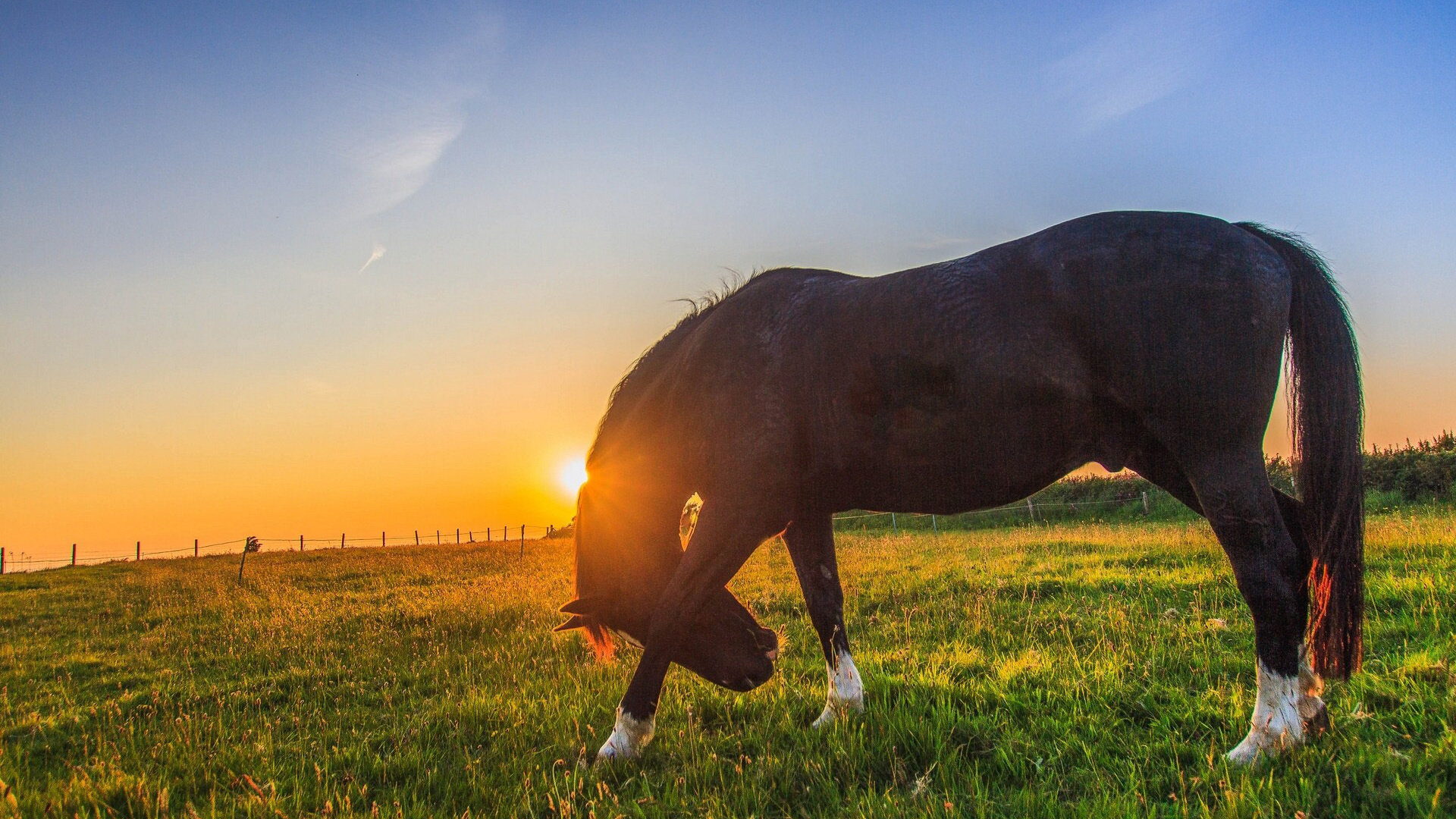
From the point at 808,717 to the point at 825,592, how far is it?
31.3 inches

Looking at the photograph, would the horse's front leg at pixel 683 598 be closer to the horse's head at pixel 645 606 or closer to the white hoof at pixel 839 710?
the horse's head at pixel 645 606

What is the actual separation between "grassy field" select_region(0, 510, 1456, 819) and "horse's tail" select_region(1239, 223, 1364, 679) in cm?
48

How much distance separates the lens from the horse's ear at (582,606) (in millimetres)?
4629

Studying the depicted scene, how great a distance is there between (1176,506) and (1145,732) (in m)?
24.4

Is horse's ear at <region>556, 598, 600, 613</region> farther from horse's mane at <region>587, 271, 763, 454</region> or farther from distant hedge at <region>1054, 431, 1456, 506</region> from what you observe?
distant hedge at <region>1054, 431, 1456, 506</region>

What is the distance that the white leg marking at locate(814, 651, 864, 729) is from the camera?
4.34 m

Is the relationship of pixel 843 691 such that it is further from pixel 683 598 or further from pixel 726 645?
pixel 683 598

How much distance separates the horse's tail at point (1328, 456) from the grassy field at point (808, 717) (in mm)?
476

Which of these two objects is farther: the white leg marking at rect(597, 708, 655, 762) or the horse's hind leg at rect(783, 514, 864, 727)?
the horse's hind leg at rect(783, 514, 864, 727)

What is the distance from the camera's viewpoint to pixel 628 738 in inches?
156

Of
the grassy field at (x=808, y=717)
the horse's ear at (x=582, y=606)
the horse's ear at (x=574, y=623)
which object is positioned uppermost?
the horse's ear at (x=582, y=606)

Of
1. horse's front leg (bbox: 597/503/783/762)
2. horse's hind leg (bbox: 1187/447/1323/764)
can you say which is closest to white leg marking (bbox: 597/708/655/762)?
horse's front leg (bbox: 597/503/783/762)

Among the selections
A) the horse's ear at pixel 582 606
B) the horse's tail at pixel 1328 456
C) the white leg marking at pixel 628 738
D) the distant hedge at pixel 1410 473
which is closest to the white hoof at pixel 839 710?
the white leg marking at pixel 628 738

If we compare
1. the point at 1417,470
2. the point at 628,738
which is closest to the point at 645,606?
the point at 628,738
